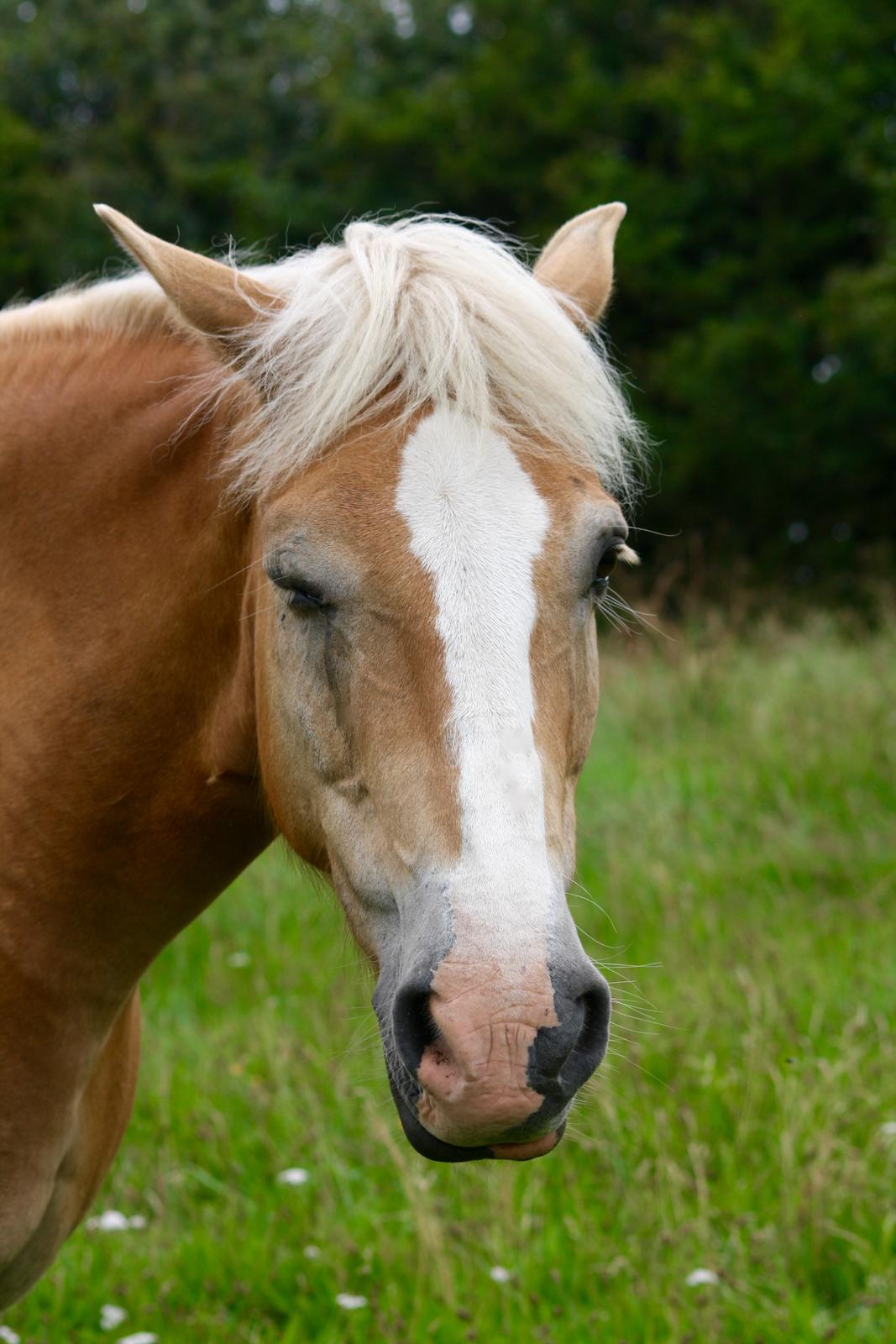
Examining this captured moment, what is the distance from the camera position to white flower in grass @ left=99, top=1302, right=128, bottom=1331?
3072 millimetres

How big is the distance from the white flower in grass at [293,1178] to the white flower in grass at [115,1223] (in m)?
0.39

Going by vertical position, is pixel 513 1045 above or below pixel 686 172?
above

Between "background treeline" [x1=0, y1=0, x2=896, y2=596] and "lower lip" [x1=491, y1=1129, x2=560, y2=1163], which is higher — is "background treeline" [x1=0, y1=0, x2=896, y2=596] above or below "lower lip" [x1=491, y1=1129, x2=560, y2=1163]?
below

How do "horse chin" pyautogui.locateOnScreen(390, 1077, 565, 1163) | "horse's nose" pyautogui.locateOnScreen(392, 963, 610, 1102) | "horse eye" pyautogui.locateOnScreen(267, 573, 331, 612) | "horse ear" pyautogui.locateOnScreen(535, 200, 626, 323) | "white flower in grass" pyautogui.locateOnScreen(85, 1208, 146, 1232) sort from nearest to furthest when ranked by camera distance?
"horse's nose" pyautogui.locateOnScreen(392, 963, 610, 1102) < "horse chin" pyautogui.locateOnScreen(390, 1077, 565, 1163) < "horse eye" pyautogui.locateOnScreen(267, 573, 331, 612) < "horse ear" pyautogui.locateOnScreen(535, 200, 626, 323) < "white flower in grass" pyautogui.locateOnScreen(85, 1208, 146, 1232)

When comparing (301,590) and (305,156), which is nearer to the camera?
(301,590)

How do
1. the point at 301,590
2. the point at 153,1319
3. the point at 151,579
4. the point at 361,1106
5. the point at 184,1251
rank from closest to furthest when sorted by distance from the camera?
the point at 301,590
the point at 151,579
the point at 153,1319
the point at 184,1251
the point at 361,1106

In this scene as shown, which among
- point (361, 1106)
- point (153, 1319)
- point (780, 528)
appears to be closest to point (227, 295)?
point (153, 1319)

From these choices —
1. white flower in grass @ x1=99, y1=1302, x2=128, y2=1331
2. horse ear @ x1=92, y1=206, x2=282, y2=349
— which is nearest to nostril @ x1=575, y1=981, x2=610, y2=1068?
horse ear @ x1=92, y1=206, x2=282, y2=349

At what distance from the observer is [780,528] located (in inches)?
839

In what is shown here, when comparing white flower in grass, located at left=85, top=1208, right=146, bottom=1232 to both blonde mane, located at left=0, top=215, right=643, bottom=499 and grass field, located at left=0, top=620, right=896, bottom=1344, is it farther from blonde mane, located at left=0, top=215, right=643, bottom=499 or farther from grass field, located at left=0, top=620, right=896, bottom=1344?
blonde mane, located at left=0, top=215, right=643, bottom=499

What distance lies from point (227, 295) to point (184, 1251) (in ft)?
8.37

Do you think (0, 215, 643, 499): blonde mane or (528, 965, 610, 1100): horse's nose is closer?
(528, 965, 610, 1100): horse's nose

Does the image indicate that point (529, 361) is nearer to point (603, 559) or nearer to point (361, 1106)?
point (603, 559)

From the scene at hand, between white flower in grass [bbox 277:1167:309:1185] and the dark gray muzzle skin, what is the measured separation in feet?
6.11
